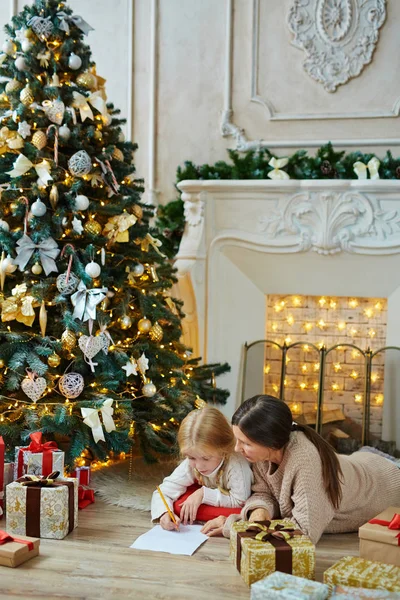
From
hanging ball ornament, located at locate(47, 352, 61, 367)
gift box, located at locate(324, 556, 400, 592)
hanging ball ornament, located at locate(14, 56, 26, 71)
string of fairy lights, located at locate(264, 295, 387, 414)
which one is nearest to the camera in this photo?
gift box, located at locate(324, 556, 400, 592)

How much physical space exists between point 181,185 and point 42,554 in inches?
93.2

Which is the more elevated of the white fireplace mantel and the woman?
the white fireplace mantel

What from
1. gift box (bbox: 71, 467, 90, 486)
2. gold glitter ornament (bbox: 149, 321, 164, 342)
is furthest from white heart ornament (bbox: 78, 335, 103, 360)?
gift box (bbox: 71, 467, 90, 486)

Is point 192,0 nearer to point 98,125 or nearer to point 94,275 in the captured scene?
point 98,125

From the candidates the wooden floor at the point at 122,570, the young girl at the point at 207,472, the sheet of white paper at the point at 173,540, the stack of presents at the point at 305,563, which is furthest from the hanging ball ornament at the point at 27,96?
the stack of presents at the point at 305,563

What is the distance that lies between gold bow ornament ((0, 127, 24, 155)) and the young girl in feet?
4.66

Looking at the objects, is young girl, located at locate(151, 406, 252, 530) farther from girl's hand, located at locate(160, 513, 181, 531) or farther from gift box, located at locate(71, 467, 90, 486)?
gift box, located at locate(71, 467, 90, 486)

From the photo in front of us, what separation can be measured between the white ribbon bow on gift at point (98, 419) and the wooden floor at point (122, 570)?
0.39m

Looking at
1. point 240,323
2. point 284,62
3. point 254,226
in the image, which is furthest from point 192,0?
point 240,323

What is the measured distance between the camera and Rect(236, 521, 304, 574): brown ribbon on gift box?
2.20 m

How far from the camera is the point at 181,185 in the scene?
4.25 metres

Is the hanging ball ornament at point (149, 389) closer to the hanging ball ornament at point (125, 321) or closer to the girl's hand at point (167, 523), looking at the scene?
the hanging ball ornament at point (125, 321)

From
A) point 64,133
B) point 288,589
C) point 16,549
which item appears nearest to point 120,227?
point 64,133

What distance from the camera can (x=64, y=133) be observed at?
10.6 feet
